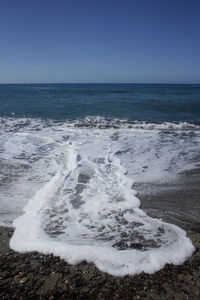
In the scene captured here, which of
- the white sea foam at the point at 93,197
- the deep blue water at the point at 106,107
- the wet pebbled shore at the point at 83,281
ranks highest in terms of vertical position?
the deep blue water at the point at 106,107

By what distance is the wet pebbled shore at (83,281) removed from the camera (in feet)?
8.44

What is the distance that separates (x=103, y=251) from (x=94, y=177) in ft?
10.4

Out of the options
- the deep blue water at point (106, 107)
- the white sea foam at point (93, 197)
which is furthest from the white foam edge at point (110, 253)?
the deep blue water at point (106, 107)

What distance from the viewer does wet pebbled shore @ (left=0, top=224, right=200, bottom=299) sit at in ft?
8.44

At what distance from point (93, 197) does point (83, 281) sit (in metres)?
2.49

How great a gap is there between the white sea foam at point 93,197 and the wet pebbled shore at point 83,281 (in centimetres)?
A: 16

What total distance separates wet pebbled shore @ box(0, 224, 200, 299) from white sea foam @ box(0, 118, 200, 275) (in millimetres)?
161

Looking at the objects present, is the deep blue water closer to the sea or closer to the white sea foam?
the sea

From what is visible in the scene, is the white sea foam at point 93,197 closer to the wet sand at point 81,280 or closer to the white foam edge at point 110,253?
the white foam edge at point 110,253

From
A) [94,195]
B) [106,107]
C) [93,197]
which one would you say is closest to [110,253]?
[93,197]

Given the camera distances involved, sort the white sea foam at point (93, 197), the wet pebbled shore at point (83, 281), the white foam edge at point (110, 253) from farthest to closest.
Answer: the white sea foam at point (93, 197) < the white foam edge at point (110, 253) < the wet pebbled shore at point (83, 281)

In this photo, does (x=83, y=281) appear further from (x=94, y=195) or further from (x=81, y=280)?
(x=94, y=195)

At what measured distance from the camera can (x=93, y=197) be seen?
520 cm

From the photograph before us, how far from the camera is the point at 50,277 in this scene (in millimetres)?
2830
